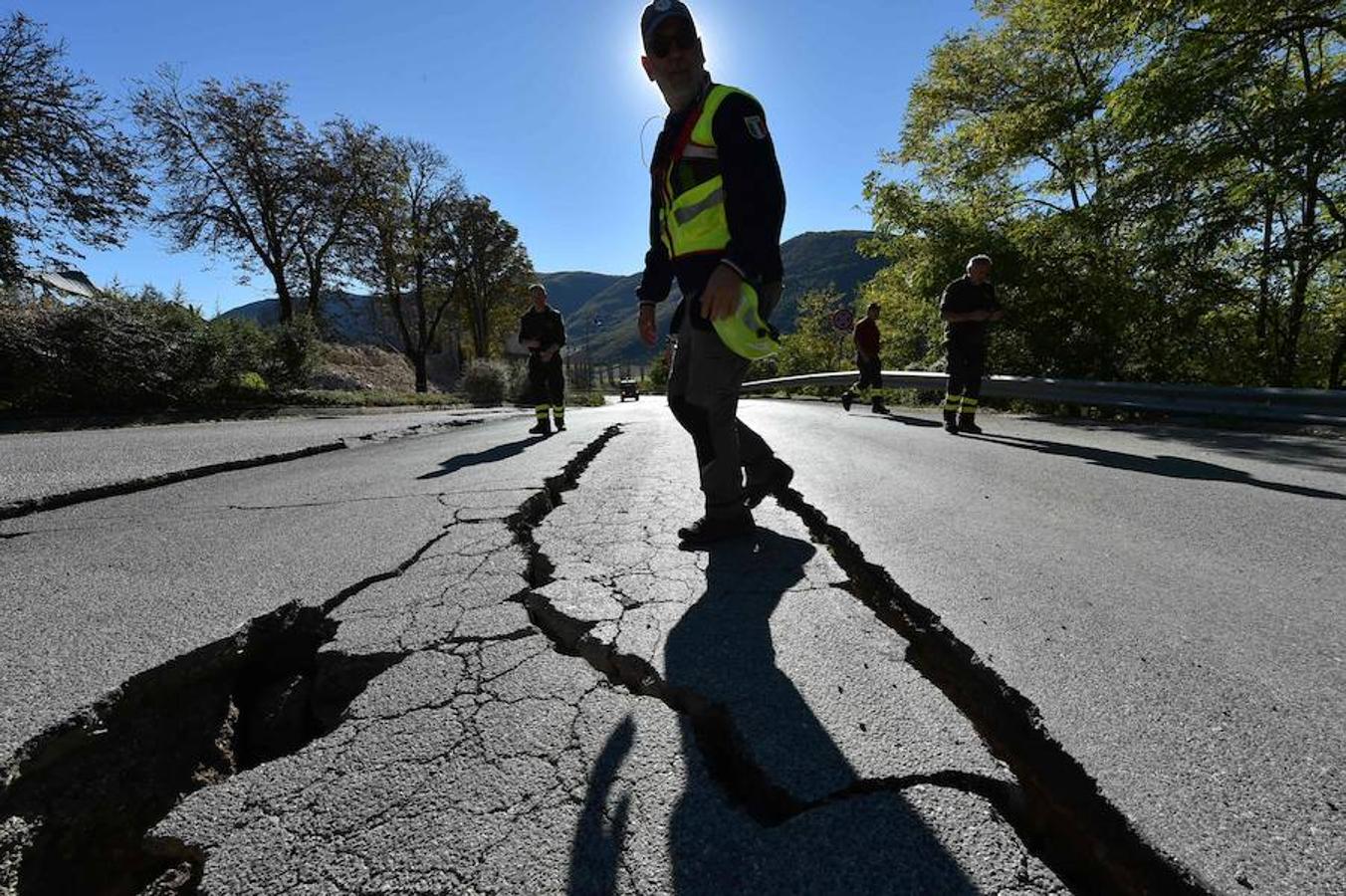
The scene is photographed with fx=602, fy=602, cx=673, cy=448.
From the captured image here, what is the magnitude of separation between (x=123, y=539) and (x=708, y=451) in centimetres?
278

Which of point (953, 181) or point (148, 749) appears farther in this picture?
point (953, 181)

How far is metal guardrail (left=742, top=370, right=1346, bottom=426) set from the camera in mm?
5387

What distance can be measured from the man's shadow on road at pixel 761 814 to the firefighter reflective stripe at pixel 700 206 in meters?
1.80

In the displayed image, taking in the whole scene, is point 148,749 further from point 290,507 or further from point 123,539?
point 290,507

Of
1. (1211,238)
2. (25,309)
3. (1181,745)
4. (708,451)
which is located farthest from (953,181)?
(25,309)

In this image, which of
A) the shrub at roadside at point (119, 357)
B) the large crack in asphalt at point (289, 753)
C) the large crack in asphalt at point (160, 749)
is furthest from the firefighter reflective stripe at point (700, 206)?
the shrub at roadside at point (119, 357)

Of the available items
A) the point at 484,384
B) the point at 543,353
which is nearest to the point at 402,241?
the point at 484,384

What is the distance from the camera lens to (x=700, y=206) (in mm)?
2510

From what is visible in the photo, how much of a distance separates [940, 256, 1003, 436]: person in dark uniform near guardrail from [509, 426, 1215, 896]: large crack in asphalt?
552 cm

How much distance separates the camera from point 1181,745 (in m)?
1.13

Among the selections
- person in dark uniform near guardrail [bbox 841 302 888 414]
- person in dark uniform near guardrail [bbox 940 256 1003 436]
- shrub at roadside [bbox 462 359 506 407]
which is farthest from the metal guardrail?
shrub at roadside [bbox 462 359 506 407]

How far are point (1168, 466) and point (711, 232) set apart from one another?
3.80 meters

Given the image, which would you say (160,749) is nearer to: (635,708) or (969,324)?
(635,708)

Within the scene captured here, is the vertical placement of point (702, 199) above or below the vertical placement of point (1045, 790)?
above
